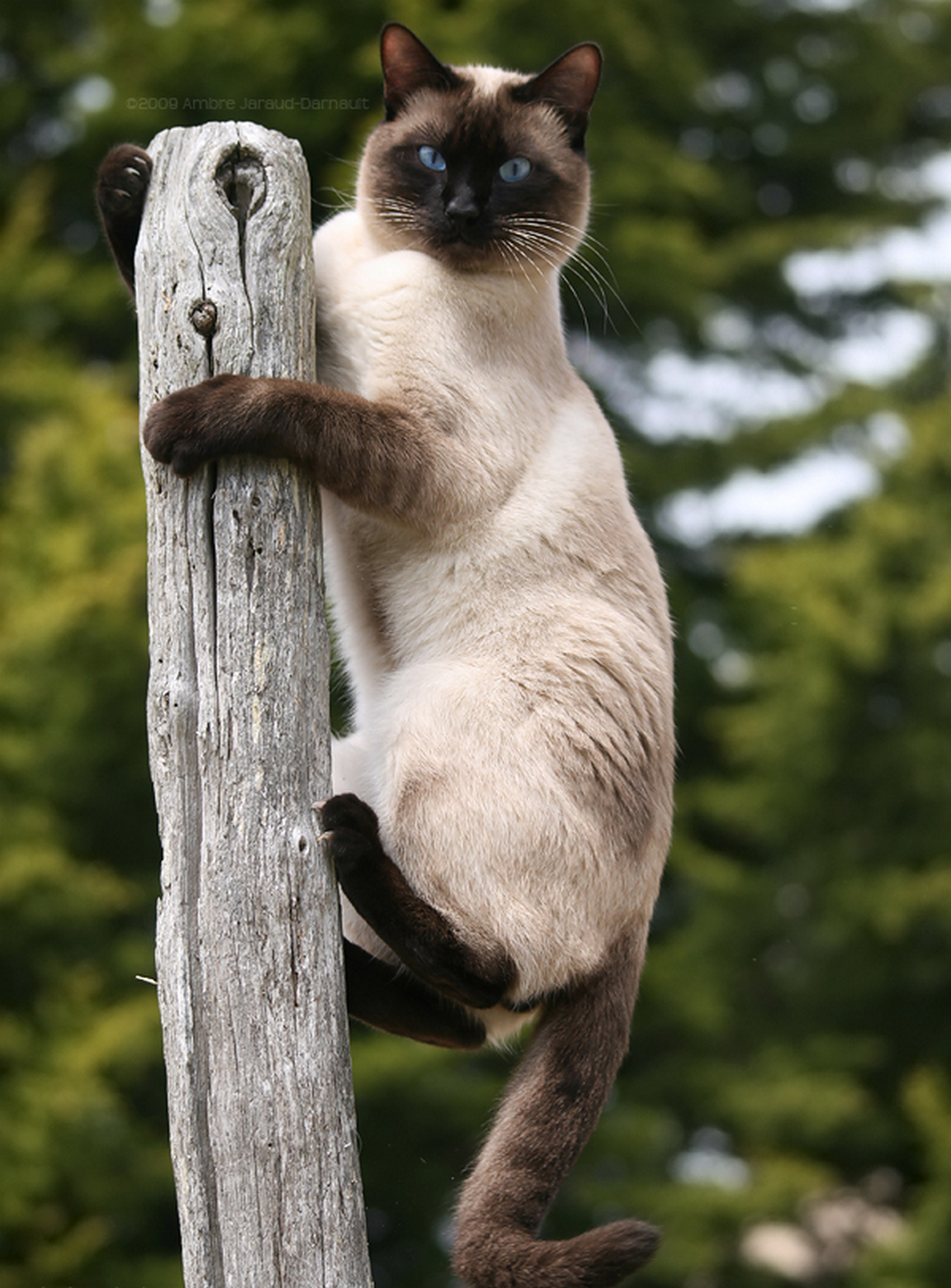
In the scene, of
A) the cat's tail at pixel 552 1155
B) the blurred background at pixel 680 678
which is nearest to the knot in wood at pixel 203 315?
the cat's tail at pixel 552 1155

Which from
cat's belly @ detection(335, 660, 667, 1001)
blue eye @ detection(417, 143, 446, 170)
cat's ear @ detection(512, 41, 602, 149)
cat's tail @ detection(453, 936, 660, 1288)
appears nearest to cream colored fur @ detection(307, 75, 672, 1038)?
cat's belly @ detection(335, 660, 667, 1001)

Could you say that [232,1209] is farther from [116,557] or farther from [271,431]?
[116,557]

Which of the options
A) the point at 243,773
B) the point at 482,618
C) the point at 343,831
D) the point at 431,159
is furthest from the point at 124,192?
the point at 343,831

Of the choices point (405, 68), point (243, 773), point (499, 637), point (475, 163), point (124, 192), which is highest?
point (405, 68)

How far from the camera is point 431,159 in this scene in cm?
348

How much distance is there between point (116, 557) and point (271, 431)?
14.8 ft

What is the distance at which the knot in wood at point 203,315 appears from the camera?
112 inches

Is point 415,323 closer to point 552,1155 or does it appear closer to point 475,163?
point 475,163

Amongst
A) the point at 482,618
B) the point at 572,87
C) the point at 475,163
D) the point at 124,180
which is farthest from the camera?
the point at 572,87

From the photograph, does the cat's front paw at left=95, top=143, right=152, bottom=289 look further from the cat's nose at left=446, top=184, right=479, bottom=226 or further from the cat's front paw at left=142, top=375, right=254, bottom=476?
the cat's nose at left=446, top=184, right=479, bottom=226

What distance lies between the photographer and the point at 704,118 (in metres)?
10.4

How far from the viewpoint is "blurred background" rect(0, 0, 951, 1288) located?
6594 mm

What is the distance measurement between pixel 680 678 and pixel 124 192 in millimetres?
6789

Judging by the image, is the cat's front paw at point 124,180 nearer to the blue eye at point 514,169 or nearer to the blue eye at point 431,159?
the blue eye at point 431,159
